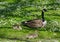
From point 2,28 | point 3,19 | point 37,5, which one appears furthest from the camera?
point 37,5

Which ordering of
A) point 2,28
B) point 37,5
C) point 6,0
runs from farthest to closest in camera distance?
point 6,0 → point 37,5 → point 2,28

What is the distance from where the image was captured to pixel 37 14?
17750 mm

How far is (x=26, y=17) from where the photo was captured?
672 inches

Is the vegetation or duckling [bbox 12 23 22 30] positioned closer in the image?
the vegetation

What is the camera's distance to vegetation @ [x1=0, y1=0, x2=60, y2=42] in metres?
13.6

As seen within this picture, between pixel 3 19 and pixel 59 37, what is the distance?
4832 mm

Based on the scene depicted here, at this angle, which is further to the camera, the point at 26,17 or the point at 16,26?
the point at 26,17

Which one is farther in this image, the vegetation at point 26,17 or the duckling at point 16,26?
the duckling at point 16,26

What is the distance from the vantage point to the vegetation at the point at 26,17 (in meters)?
13.6

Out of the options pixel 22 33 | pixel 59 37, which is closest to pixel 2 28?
pixel 22 33

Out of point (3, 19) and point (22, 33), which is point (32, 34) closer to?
point (22, 33)

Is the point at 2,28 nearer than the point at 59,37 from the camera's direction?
No

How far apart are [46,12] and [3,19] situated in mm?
3686

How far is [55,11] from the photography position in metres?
18.7
